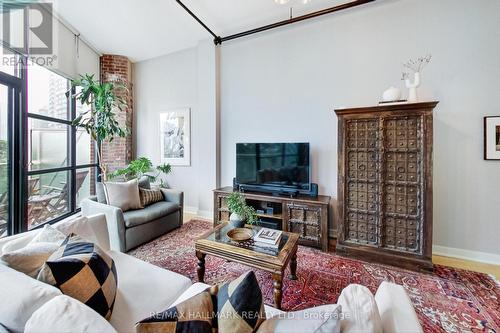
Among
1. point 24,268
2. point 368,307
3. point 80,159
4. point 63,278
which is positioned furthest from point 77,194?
point 368,307

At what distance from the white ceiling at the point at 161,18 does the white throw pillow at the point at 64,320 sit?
3608 mm

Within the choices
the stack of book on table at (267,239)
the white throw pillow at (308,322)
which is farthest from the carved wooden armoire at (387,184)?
the white throw pillow at (308,322)

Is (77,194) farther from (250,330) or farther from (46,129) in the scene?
(250,330)

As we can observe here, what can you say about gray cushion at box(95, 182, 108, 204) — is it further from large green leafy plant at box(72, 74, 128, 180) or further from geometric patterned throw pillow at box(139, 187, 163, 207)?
large green leafy plant at box(72, 74, 128, 180)

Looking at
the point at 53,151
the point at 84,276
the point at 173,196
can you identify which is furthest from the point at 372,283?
the point at 53,151

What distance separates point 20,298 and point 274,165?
2.83 meters

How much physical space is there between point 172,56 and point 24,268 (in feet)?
14.5

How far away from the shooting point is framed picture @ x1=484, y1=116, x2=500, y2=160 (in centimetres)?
248

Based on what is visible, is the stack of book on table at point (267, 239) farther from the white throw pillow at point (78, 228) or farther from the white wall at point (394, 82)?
the white wall at point (394, 82)

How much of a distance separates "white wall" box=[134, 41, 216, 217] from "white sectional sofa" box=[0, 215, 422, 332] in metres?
2.41

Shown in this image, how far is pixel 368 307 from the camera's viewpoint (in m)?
0.80

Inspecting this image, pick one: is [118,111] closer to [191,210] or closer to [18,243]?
[191,210]

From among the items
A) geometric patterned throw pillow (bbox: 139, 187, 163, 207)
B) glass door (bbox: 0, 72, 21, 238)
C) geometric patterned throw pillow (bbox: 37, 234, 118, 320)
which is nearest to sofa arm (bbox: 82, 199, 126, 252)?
geometric patterned throw pillow (bbox: 139, 187, 163, 207)

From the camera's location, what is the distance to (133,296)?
1.25m
